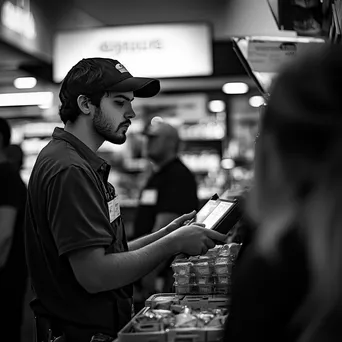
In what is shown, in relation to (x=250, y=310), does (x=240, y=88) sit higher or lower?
higher

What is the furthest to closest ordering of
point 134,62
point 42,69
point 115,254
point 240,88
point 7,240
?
point 240,88
point 42,69
point 134,62
point 7,240
point 115,254

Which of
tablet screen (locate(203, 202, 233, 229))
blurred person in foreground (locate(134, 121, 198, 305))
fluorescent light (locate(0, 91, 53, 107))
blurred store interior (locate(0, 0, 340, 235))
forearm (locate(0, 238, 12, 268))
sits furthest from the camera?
fluorescent light (locate(0, 91, 53, 107))

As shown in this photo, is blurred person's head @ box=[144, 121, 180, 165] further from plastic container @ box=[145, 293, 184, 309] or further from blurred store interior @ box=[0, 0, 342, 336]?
plastic container @ box=[145, 293, 184, 309]

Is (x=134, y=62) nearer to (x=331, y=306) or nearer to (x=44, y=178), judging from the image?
(x=44, y=178)

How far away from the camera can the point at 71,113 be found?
245cm

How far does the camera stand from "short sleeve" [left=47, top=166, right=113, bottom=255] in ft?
6.91

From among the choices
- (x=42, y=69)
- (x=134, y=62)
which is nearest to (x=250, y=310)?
(x=134, y=62)

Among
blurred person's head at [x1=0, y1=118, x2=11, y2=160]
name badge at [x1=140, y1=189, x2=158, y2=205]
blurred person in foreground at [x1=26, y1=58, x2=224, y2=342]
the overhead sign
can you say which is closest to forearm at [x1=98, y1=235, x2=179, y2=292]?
blurred person in foreground at [x1=26, y1=58, x2=224, y2=342]

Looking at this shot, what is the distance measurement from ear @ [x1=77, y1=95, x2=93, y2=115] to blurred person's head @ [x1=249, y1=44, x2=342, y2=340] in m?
1.34

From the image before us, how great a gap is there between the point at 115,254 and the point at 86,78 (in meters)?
0.67

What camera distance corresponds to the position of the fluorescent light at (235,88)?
10.3 meters

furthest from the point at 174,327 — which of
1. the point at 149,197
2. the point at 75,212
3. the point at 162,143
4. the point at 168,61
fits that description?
the point at 168,61

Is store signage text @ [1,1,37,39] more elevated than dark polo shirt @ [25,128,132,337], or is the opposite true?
store signage text @ [1,1,37,39]

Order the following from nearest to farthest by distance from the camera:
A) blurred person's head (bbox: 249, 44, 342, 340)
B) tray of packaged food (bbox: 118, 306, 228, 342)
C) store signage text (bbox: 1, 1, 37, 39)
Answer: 1. blurred person's head (bbox: 249, 44, 342, 340)
2. tray of packaged food (bbox: 118, 306, 228, 342)
3. store signage text (bbox: 1, 1, 37, 39)
